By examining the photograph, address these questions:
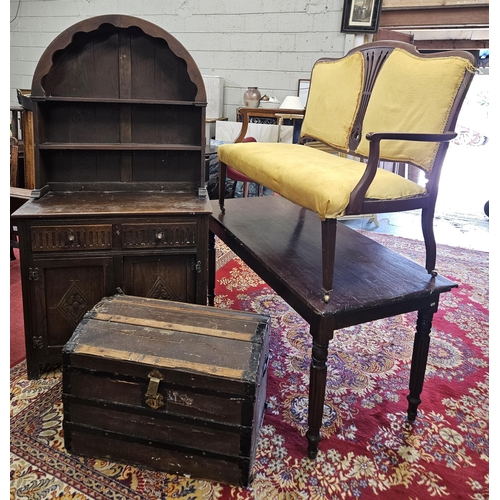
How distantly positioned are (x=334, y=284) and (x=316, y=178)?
0.38 meters

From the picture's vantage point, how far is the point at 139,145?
2.03m

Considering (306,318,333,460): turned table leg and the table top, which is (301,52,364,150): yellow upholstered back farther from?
(306,318,333,460): turned table leg

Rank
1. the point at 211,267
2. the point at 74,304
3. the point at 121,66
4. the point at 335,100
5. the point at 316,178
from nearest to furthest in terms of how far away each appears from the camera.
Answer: the point at 316,178, the point at 74,304, the point at 121,66, the point at 335,100, the point at 211,267

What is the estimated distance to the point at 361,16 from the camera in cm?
460

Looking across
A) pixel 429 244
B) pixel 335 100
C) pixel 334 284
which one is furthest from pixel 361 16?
pixel 334 284

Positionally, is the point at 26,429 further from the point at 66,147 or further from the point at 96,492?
the point at 66,147

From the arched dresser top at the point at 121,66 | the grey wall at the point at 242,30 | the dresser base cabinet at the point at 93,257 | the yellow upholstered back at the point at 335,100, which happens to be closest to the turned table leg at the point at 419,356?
the dresser base cabinet at the point at 93,257

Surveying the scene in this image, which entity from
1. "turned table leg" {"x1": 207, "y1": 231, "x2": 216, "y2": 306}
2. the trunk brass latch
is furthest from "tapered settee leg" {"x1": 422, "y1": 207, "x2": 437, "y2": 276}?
"turned table leg" {"x1": 207, "y1": 231, "x2": 216, "y2": 306}

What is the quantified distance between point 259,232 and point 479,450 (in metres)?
1.22

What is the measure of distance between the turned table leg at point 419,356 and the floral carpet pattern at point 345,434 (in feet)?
0.30

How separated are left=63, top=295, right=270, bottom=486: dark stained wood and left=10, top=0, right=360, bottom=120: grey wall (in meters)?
4.14

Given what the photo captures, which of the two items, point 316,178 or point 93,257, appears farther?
point 93,257

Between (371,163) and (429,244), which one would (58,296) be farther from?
(429,244)

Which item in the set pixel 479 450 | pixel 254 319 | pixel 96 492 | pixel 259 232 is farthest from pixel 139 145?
pixel 479 450
